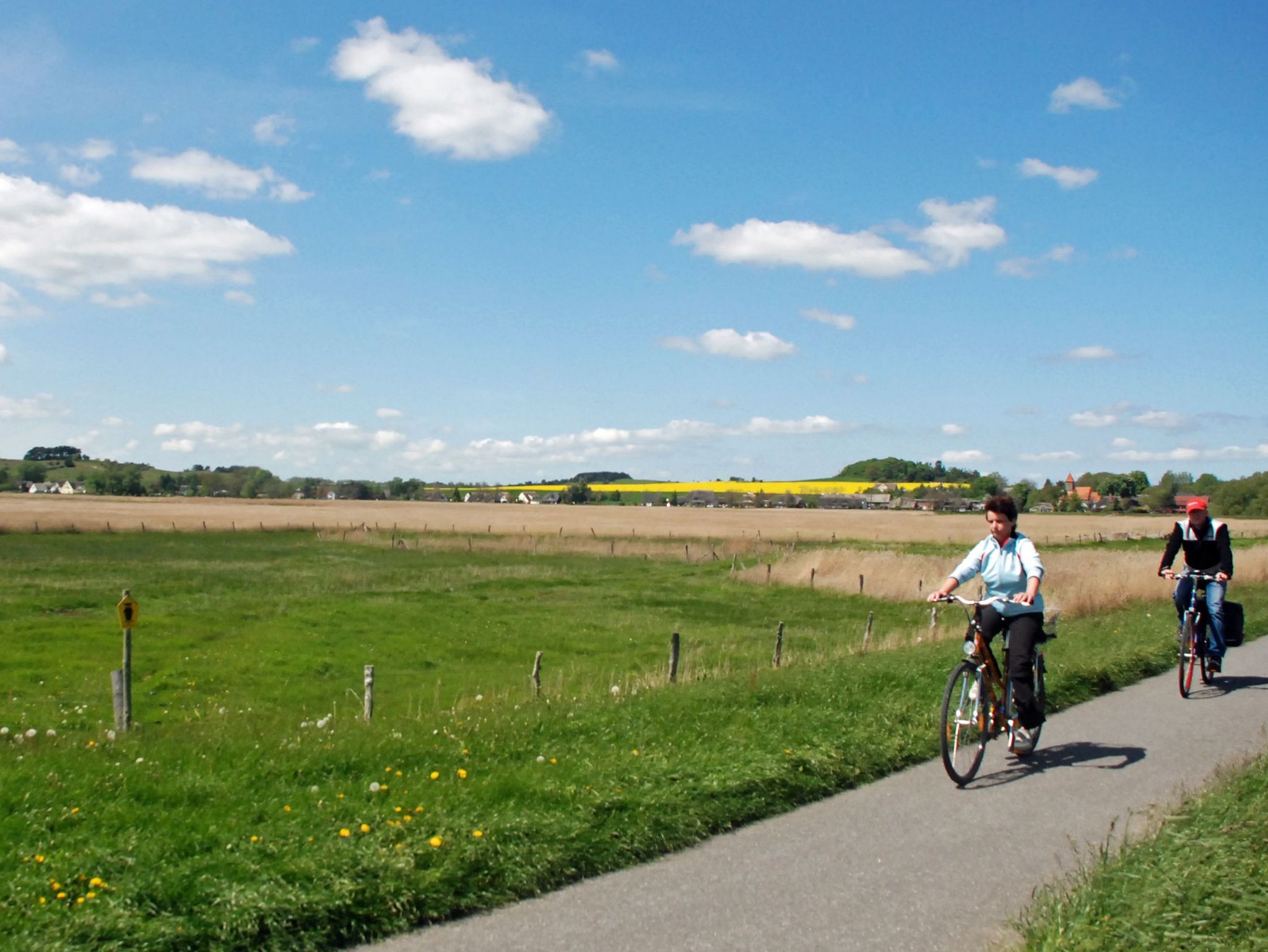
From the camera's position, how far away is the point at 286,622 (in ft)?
86.5

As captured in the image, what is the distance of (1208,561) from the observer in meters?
12.0

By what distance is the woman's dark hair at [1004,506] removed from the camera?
8.34 meters

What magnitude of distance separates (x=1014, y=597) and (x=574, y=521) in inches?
3433

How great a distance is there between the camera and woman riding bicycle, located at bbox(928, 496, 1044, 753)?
8281mm

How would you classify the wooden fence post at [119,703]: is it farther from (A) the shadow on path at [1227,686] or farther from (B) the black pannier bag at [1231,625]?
(B) the black pannier bag at [1231,625]

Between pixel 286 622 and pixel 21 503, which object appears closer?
pixel 286 622

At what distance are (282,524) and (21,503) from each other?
146ft

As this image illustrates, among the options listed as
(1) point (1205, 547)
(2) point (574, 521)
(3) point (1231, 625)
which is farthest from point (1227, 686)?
(2) point (574, 521)

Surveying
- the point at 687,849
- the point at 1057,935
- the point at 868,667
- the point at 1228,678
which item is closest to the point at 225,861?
the point at 687,849

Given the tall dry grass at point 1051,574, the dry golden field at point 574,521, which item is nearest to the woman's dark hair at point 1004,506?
the tall dry grass at point 1051,574

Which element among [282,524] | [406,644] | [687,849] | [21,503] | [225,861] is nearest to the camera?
[225,861]

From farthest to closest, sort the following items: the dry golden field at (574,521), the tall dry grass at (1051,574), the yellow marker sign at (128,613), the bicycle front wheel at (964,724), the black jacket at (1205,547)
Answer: the dry golden field at (574,521) → the tall dry grass at (1051,574) → the black jacket at (1205,547) → the yellow marker sign at (128,613) → the bicycle front wheel at (964,724)

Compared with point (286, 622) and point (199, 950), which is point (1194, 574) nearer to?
point (199, 950)

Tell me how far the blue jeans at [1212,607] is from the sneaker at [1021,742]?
4578mm
